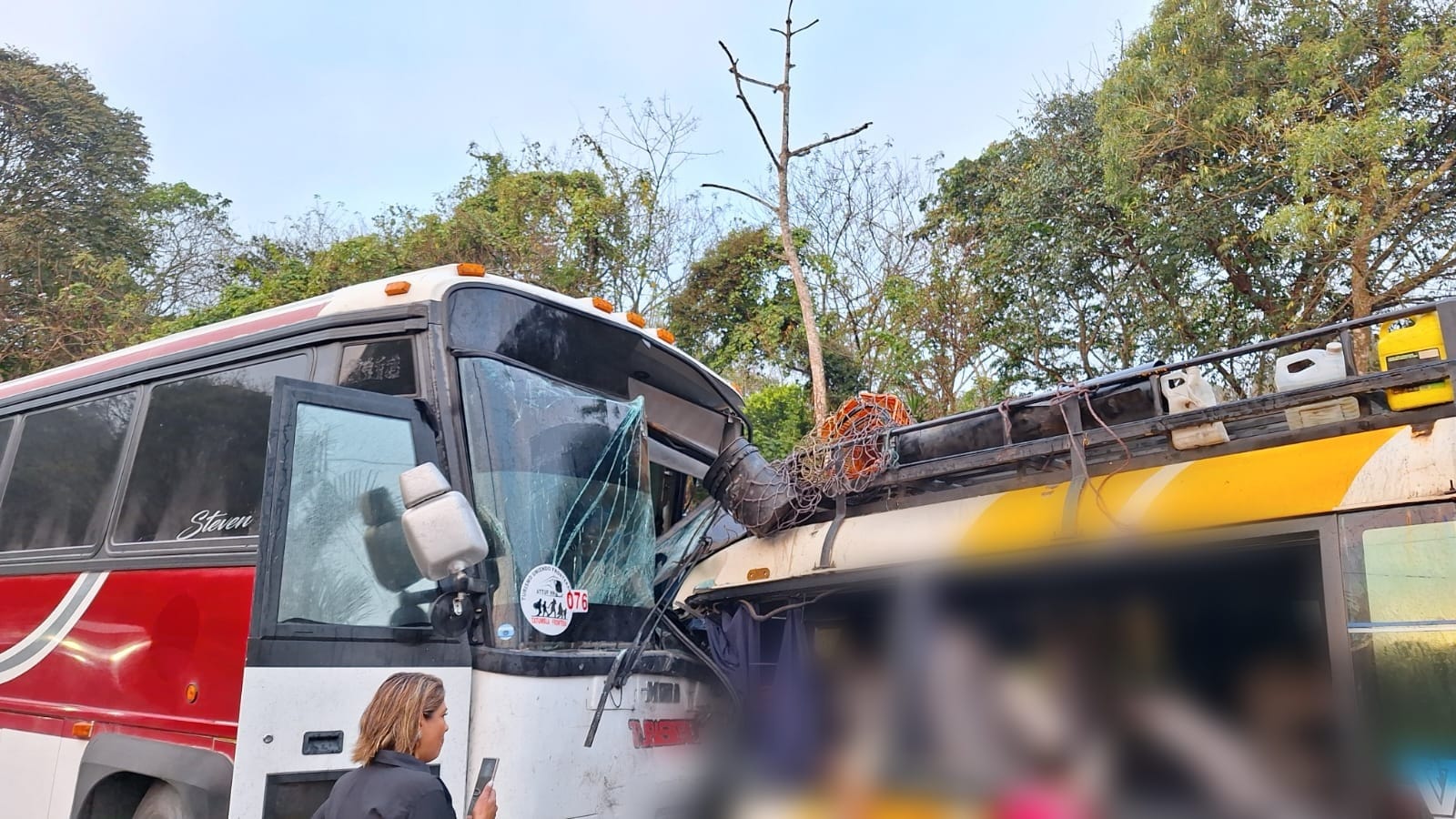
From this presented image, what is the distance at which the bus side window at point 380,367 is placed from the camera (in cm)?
437

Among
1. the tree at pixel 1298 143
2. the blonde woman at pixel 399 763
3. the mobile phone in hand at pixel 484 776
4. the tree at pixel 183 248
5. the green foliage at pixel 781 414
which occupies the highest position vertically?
the tree at pixel 183 248

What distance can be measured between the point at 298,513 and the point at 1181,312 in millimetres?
12457

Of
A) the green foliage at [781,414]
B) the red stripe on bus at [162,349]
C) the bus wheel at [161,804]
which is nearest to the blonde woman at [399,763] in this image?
the bus wheel at [161,804]

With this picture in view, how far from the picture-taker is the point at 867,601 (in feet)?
15.5

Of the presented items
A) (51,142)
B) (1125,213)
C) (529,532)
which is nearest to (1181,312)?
(1125,213)

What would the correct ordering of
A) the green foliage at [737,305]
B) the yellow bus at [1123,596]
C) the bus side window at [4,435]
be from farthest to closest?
1. the green foliage at [737,305]
2. the bus side window at [4,435]
3. the yellow bus at [1123,596]

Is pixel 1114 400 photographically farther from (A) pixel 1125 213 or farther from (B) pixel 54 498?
(A) pixel 1125 213

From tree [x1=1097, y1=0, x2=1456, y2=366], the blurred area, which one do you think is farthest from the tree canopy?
the blurred area

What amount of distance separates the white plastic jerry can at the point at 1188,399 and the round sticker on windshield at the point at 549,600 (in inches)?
94.4

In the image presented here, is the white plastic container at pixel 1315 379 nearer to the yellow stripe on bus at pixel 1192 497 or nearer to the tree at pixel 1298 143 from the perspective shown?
the yellow stripe on bus at pixel 1192 497

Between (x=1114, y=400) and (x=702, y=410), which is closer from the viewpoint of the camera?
(x=1114, y=400)

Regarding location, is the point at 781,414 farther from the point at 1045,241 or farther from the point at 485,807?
the point at 485,807

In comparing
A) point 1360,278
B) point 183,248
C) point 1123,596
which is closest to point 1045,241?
point 1360,278

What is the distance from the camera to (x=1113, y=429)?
3.66 meters
